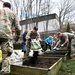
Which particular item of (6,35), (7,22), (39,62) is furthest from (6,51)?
(39,62)

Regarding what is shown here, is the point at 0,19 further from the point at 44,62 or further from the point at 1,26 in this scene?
the point at 44,62

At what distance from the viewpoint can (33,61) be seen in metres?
7.26

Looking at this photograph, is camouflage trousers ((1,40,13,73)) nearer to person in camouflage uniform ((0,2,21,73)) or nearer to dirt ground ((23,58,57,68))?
person in camouflage uniform ((0,2,21,73))

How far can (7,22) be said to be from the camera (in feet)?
13.6

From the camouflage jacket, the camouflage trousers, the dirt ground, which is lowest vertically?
the dirt ground

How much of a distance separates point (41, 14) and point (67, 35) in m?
25.9

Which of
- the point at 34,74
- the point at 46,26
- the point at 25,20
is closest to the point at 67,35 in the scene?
the point at 34,74

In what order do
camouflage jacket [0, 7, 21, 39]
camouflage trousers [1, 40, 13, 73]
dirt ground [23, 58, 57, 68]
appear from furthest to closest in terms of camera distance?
dirt ground [23, 58, 57, 68]
camouflage jacket [0, 7, 21, 39]
camouflage trousers [1, 40, 13, 73]

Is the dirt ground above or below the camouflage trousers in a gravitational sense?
below

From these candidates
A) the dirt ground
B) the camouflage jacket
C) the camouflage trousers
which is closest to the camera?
the camouflage trousers

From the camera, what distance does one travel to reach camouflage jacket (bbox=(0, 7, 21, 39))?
13.3 feet

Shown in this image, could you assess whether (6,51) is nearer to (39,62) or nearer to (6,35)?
(6,35)

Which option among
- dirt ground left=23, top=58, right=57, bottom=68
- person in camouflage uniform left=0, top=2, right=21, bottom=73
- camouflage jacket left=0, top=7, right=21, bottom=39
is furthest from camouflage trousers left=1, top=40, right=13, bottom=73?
dirt ground left=23, top=58, right=57, bottom=68

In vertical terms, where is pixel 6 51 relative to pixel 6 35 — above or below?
below
